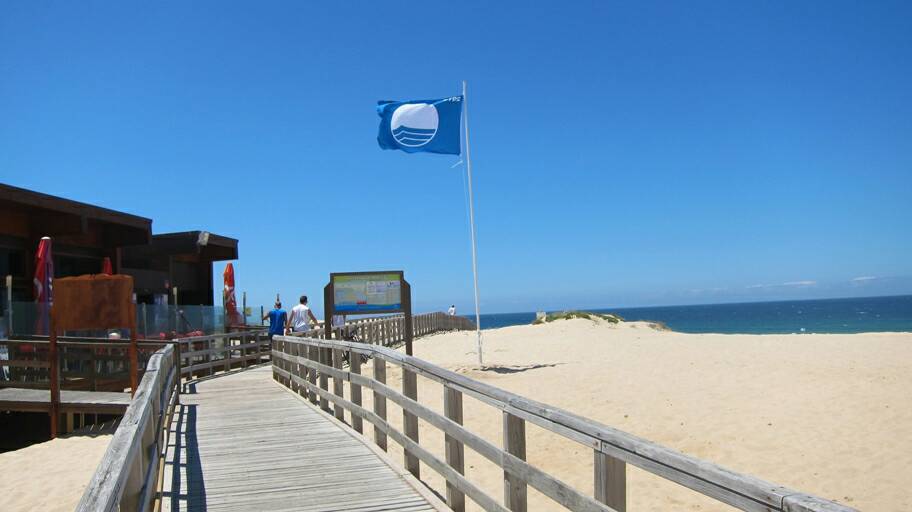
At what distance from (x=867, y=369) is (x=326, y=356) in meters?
10.9

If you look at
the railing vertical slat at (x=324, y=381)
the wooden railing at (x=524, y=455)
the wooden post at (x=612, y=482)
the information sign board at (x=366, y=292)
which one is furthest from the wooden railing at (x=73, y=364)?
the wooden post at (x=612, y=482)

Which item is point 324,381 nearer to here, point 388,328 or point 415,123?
point 415,123

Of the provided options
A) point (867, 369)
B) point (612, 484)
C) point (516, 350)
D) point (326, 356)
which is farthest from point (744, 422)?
point (516, 350)

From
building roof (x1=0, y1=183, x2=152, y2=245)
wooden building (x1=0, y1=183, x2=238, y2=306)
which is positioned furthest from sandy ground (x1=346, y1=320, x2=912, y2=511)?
wooden building (x1=0, y1=183, x2=238, y2=306)

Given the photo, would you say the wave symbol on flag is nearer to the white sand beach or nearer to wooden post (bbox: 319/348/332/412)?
the white sand beach

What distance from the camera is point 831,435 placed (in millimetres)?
10086

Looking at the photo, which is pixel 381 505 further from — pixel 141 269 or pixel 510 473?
pixel 141 269

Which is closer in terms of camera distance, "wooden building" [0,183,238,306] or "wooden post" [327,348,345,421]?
"wooden post" [327,348,345,421]

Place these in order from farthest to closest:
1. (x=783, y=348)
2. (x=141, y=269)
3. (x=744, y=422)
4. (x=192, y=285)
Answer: (x=192, y=285) → (x=141, y=269) → (x=783, y=348) → (x=744, y=422)

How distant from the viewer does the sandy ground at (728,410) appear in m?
8.66

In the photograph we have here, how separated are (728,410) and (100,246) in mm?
17458

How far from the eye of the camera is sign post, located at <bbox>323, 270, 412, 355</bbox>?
1539 cm

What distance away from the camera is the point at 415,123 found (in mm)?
16672

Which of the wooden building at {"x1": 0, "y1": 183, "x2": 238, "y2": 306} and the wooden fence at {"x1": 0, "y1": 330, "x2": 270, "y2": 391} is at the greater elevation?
the wooden building at {"x1": 0, "y1": 183, "x2": 238, "y2": 306}
